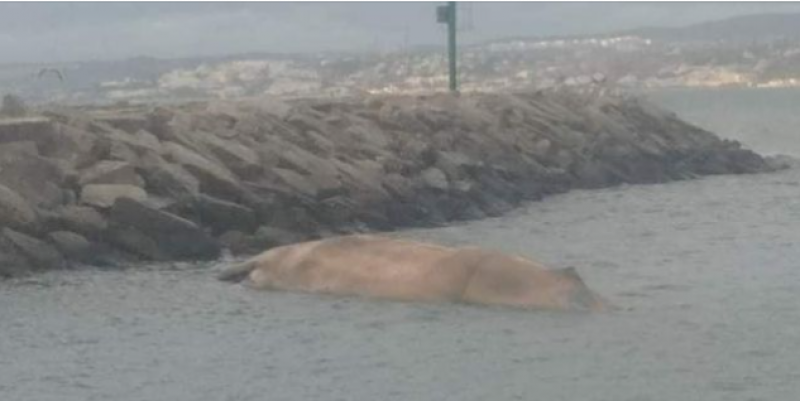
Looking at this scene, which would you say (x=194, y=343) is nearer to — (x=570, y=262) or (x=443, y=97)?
(x=570, y=262)

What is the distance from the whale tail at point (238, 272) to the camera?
2186 cm

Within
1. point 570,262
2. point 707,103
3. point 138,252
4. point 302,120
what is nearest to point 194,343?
point 138,252

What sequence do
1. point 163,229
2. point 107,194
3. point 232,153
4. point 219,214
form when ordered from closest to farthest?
1. point 163,229
2. point 107,194
3. point 219,214
4. point 232,153

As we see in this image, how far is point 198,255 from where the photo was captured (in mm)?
24438

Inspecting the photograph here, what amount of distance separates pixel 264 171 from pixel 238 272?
6.48 metres

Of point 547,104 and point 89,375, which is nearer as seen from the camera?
point 89,375

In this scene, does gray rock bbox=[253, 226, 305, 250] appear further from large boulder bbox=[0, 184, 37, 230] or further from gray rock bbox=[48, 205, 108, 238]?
large boulder bbox=[0, 184, 37, 230]

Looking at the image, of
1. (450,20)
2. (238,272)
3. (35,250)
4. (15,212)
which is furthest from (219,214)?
(450,20)

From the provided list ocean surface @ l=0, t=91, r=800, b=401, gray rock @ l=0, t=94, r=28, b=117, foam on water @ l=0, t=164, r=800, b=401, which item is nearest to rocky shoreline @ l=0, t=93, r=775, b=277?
gray rock @ l=0, t=94, r=28, b=117

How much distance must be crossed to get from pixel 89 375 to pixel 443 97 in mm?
27261

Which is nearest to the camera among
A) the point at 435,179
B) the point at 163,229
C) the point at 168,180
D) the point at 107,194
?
the point at 163,229

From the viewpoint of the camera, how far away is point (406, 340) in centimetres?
1798

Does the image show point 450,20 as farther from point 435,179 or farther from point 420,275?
point 420,275

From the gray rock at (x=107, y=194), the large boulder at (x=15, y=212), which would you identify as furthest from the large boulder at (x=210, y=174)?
the large boulder at (x=15, y=212)
